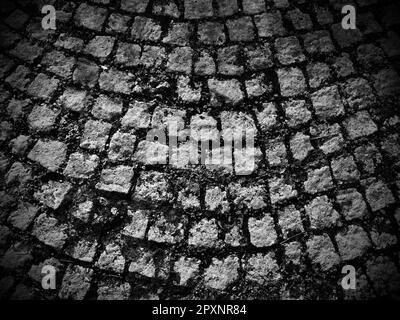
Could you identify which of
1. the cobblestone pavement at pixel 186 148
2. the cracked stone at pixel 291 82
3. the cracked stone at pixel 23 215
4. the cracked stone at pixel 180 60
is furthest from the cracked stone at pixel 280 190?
the cracked stone at pixel 23 215

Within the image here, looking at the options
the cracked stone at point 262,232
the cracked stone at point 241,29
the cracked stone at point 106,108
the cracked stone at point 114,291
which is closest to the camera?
the cracked stone at point 114,291

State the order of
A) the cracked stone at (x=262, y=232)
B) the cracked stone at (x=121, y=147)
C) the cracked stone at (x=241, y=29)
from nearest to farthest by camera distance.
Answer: the cracked stone at (x=262, y=232)
the cracked stone at (x=121, y=147)
the cracked stone at (x=241, y=29)

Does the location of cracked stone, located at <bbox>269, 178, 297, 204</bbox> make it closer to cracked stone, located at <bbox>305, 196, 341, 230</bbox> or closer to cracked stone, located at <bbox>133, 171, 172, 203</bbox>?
cracked stone, located at <bbox>305, 196, 341, 230</bbox>

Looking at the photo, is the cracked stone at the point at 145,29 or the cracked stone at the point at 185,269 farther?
the cracked stone at the point at 145,29

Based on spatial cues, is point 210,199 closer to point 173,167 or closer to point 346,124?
point 173,167

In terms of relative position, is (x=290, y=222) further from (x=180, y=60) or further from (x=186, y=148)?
(x=180, y=60)

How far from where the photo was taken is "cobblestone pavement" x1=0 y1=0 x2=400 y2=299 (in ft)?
6.43

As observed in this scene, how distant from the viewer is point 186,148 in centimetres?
227

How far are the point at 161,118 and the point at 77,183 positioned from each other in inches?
33.1

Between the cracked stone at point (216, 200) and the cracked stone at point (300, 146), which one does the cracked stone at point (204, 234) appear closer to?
the cracked stone at point (216, 200)

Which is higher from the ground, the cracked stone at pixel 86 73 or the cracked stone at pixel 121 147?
the cracked stone at pixel 86 73

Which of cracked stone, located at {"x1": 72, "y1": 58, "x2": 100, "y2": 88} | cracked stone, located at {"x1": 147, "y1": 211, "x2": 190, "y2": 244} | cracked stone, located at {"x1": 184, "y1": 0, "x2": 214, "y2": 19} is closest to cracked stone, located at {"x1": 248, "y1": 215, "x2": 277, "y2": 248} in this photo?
cracked stone, located at {"x1": 147, "y1": 211, "x2": 190, "y2": 244}

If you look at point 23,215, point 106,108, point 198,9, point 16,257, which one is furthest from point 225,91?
point 16,257

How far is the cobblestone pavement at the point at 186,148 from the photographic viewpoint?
77.2 inches
